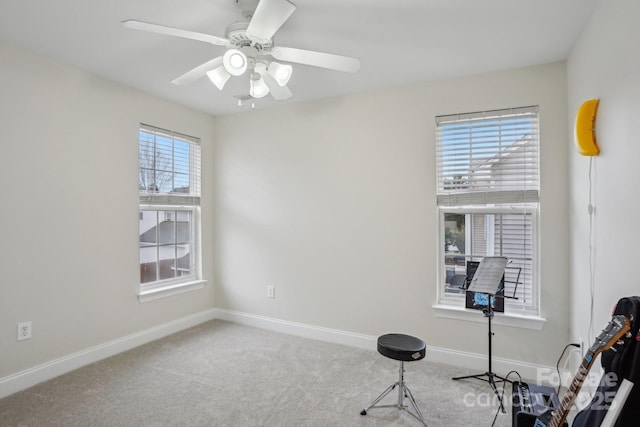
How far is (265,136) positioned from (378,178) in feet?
4.63

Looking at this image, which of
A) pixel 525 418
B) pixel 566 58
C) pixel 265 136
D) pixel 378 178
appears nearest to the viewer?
pixel 525 418

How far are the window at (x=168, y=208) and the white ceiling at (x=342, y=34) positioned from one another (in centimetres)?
Result: 78

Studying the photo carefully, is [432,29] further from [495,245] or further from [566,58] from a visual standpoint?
[495,245]

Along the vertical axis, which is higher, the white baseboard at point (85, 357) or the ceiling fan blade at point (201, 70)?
the ceiling fan blade at point (201, 70)

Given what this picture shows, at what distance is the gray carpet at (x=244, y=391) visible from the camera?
7.02ft

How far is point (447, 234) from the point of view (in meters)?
3.03

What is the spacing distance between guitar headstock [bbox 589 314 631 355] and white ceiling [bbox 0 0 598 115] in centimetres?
170

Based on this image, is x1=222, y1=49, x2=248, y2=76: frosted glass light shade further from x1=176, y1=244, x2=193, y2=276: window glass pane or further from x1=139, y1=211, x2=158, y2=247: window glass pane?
x1=176, y1=244, x2=193, y2=276: window glass pane

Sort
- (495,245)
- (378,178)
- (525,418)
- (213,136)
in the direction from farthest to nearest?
(213,136) < (378,178) < (495,245) < (525,418)

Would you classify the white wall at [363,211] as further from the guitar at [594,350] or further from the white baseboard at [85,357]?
the guitar at [594,350]

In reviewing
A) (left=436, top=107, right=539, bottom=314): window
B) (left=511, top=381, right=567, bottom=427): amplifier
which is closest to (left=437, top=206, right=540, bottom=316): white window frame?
(left=436, top=107, right=539, bottom=314): window

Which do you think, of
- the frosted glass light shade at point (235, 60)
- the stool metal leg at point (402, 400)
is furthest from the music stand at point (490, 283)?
the frosted glass light shade at point (235, 60)

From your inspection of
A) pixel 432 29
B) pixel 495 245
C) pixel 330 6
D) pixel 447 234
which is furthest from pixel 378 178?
pixel 330 6

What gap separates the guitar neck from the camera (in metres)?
1.25
